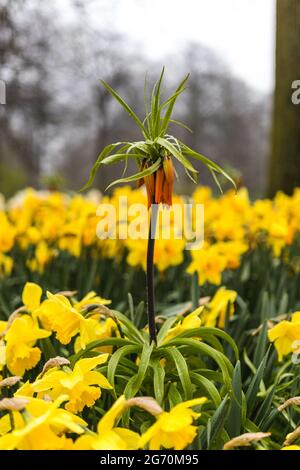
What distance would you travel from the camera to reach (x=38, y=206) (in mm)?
4062

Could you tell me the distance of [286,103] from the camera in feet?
20.6

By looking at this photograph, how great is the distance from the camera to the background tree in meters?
6.20

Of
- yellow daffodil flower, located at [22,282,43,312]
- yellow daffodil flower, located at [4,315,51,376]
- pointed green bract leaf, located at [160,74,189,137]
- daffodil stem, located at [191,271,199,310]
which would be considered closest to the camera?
pointed green bract leaf, located at [160,74,189,137]

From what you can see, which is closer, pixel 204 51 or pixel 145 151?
pixel 145 151

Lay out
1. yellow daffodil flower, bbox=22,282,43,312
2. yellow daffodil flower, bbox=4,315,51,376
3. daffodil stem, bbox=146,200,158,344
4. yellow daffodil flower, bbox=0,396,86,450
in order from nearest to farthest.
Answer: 1. yellow daffodil flower, bbox=0,396,86,450
2. daffodil stem, bbox=146,200,158,344
3. yellow daffodil flower, bbox=4,315,51,376
4. yellow daffodil flower, bbox=22,282,43,312

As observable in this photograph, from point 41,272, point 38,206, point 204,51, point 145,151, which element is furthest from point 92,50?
point 204,51

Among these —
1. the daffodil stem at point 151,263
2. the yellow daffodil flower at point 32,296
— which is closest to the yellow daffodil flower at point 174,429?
the daffodil stem at point 151,263

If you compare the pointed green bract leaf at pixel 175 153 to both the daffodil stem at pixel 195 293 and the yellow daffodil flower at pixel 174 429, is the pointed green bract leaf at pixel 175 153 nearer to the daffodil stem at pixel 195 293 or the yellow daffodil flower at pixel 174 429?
the yellow daffodil flower at pixel 174 429

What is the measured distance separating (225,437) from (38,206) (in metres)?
2.96

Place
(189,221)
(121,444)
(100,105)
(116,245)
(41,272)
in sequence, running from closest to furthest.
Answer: (121,444), (41,272), (116,245), (189,221), (100,105)

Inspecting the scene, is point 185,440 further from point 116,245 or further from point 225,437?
point 116,245

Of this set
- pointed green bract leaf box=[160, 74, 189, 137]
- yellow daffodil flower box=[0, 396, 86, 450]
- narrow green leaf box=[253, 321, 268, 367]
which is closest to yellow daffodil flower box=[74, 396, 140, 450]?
yellow daffodil flower box=[0, 396, 86, 450]

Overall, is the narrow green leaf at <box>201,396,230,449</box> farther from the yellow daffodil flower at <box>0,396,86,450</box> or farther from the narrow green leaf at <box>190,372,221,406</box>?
the yellow daffodil flower at <box>0,396,86,450</box>
